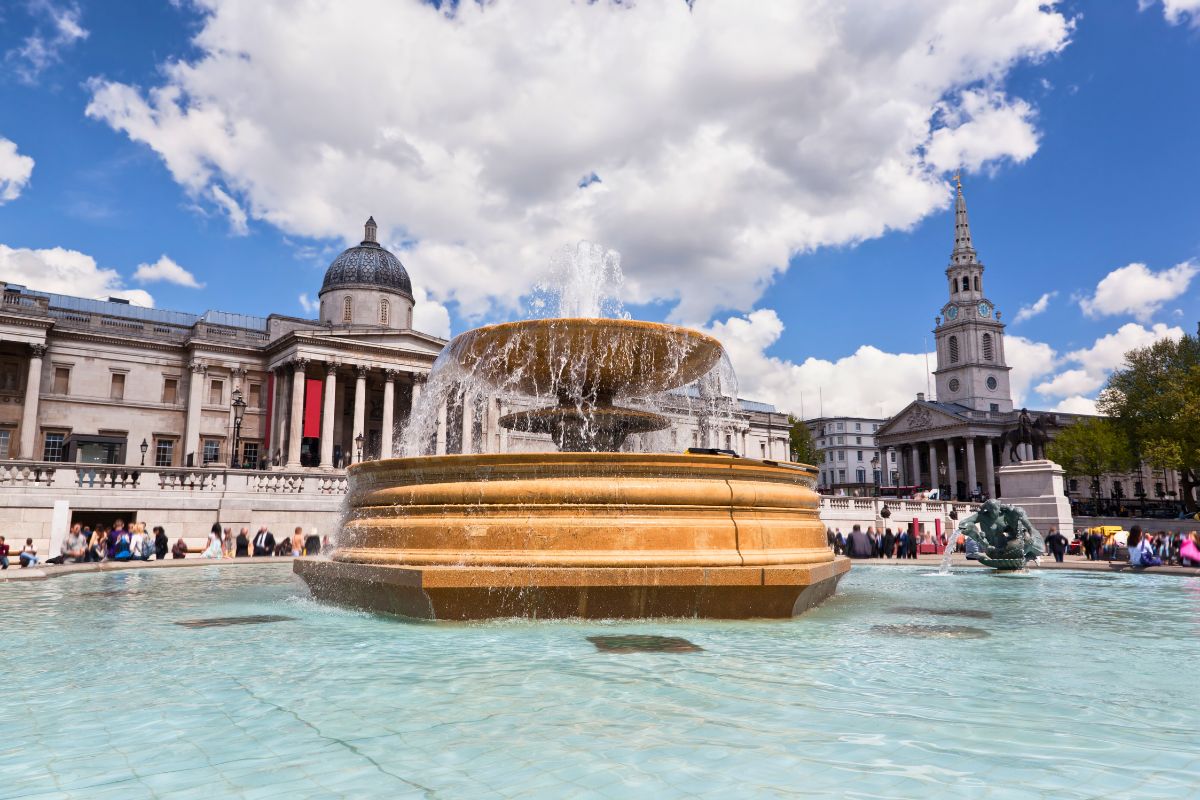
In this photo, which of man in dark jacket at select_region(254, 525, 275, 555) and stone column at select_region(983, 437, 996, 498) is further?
stone column at select_region(983, 437, 996, 498)

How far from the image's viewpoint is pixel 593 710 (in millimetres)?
3770

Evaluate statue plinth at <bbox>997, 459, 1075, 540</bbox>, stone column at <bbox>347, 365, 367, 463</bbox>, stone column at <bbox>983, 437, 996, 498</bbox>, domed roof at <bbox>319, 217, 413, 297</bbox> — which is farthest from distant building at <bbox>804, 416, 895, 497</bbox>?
statue plinth at <bbox>997, 459, 1075, 540</bbox>

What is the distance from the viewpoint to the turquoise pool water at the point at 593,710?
2.84 meters

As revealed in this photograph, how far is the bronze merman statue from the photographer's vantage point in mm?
14477

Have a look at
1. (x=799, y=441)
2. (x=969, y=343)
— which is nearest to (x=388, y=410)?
(x=799, y=441)

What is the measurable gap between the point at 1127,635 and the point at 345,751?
6268 millimetres

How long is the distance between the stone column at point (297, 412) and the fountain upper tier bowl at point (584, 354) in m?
40.4

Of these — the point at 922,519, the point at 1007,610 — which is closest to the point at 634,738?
the point at 1007,610

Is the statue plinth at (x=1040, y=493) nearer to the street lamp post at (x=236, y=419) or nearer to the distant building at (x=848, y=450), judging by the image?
the street lamp post at (x=236, y=419)

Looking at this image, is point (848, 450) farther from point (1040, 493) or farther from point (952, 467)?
point (1040, 493)

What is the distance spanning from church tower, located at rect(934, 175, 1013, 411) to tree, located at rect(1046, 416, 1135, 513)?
93.1ft

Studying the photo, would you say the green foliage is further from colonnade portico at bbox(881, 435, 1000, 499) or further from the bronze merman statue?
the bronze merman statue

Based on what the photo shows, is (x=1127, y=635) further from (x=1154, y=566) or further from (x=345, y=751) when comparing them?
(x=1154, y=566)

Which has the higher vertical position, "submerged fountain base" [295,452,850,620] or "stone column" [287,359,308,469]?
"stone column" [287,359,308,469]
